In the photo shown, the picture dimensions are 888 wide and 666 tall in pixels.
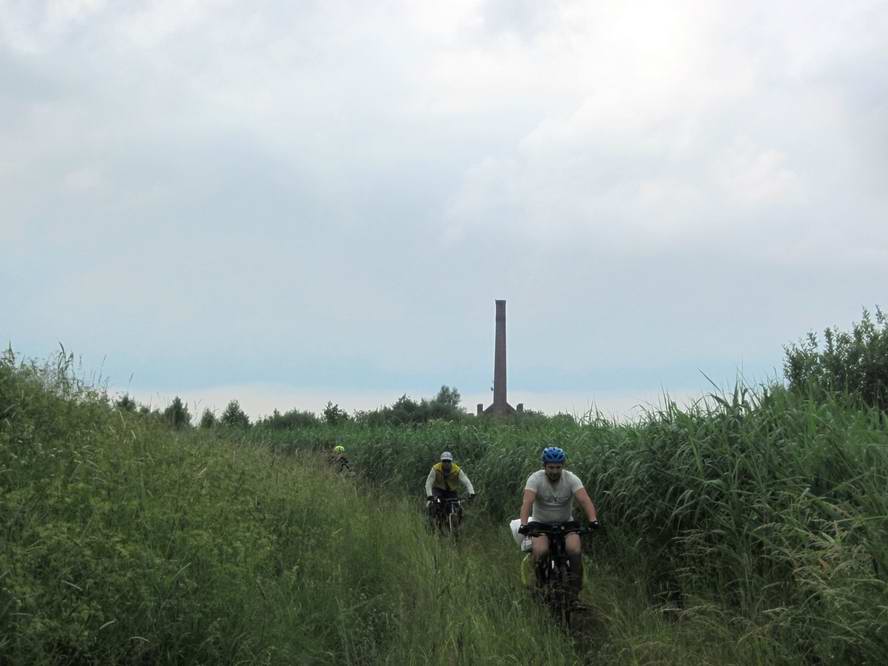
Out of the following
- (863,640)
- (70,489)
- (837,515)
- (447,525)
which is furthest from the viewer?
(447,525)

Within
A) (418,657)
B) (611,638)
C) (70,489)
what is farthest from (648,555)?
(70,489)

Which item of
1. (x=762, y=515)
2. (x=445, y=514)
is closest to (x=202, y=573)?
(x=762, y=515)

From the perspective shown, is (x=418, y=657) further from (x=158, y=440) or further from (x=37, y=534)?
(x=158, y=440)

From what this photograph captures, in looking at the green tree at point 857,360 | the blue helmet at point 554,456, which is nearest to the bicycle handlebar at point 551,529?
the blue helmet at point 554,456

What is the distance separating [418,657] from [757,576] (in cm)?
355

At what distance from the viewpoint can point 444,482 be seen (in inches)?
640

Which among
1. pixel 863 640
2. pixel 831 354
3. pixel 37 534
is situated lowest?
pixel 863 640

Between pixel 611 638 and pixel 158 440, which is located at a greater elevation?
pixel 158 440

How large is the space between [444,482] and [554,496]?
232 inches

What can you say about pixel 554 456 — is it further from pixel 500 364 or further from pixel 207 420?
pixel 500 364

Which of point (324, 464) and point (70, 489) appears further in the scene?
point (324, 464)

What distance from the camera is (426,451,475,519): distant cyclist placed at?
1595cm

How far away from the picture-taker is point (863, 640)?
6.23m

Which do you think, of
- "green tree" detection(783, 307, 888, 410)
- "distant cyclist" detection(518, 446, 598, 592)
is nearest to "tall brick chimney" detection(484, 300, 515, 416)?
"green tree" detection(783, 307, 888, 410)
